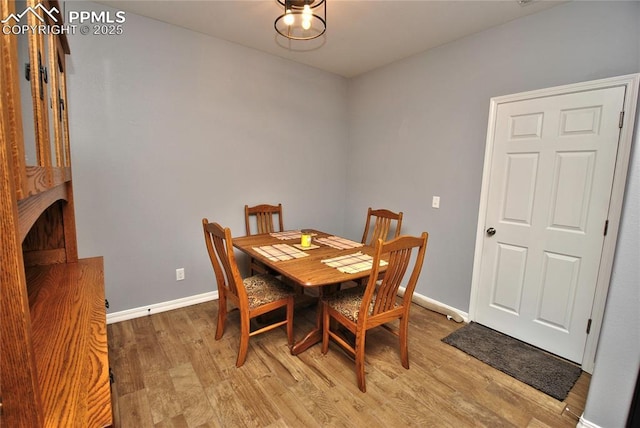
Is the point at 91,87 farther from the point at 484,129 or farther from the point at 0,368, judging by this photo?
the point at 484,129

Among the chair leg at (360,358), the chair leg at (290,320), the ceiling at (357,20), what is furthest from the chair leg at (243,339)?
the ceiling at (357,20)

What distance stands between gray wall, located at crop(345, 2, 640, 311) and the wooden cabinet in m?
2.80

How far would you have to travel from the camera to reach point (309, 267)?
1.96 m

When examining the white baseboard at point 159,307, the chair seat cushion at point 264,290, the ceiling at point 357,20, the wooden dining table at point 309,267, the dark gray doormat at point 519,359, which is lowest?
the dark gray doormat at point 519,359

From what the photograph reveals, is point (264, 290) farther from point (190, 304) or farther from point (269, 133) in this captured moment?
point (269, 133)

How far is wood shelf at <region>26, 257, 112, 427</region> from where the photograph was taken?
2.41 feet

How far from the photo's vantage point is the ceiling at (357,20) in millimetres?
2168

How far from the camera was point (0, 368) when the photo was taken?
19.7 inches

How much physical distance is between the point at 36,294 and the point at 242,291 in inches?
39.5

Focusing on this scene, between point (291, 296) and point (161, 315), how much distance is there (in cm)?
141

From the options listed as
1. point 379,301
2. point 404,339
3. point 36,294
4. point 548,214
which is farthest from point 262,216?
point 548,214

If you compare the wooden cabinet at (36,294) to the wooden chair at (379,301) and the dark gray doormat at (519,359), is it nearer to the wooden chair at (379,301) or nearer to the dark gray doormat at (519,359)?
the wooden chair at (379,301)

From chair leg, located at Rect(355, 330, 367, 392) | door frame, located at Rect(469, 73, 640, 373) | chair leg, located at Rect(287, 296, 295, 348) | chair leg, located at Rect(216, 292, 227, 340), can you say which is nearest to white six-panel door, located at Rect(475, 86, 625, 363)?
door frame, located at Rect(469, 73, 640, 373)

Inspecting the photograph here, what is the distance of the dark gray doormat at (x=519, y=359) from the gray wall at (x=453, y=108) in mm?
370
